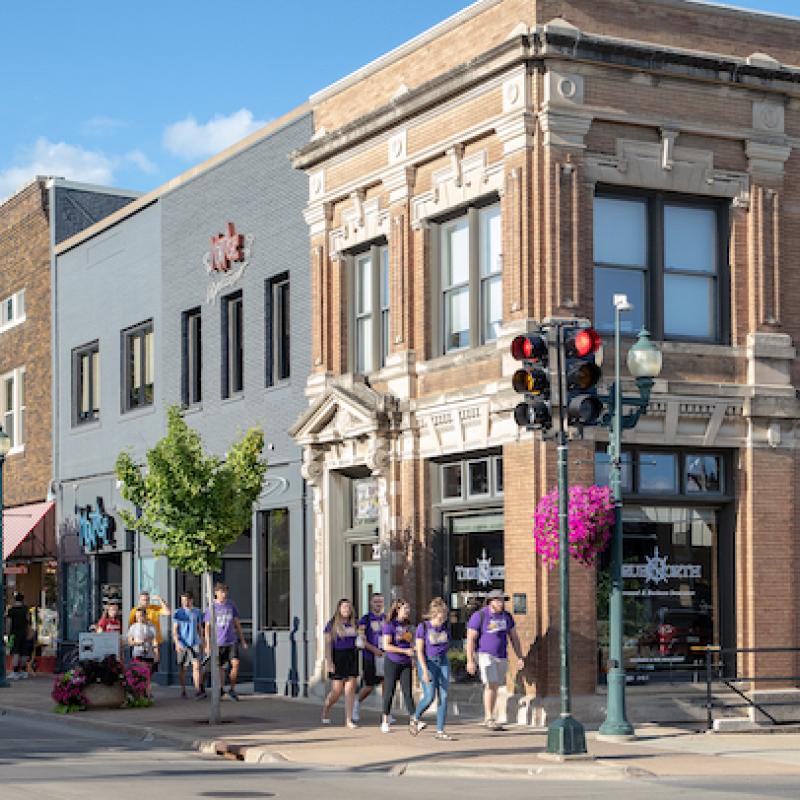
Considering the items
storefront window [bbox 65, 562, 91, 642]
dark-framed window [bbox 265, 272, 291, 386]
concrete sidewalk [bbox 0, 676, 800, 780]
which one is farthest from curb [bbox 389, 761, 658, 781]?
storefront window [bbox 65, 562, 91, 642]

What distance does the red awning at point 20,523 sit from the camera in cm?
3906

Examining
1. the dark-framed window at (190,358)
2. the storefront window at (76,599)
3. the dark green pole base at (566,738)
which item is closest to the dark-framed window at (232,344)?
the dark-framed window at (190,358)

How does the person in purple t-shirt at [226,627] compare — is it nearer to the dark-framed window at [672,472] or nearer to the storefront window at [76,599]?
the dark-framed window at [672,472]

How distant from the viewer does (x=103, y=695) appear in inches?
1081

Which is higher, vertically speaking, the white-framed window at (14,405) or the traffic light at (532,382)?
the white-framed window at (14,405)

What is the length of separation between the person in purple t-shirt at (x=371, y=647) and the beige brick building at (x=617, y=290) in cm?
149

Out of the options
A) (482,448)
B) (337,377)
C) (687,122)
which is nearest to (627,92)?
(687,122)

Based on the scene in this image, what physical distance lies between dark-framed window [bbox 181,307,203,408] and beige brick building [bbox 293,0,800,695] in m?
8.57

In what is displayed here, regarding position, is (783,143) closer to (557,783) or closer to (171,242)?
(557,783)

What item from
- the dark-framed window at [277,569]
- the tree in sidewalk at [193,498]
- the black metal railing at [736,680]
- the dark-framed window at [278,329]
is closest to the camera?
the black metal railing at [736,680]

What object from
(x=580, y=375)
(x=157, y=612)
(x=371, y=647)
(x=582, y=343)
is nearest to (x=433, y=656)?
(x=371, y=647)

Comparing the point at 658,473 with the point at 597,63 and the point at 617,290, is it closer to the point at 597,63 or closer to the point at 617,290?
the point at 617,290

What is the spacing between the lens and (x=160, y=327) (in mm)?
34719

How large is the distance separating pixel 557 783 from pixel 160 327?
63.1 ft
